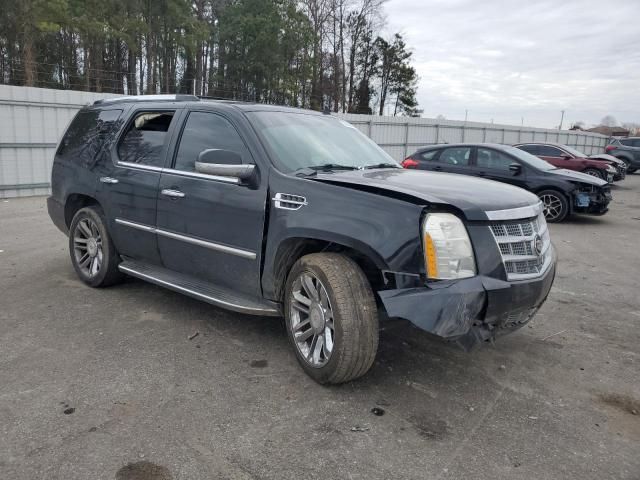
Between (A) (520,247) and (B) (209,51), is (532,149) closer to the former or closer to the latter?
(A) (520,247)

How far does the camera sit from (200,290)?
3938 millimetres

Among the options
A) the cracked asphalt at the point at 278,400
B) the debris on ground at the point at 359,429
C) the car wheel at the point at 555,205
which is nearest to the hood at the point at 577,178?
the car wheel at the point at 555,205

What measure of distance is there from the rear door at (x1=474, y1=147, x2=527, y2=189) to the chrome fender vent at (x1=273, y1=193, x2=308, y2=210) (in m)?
8.30

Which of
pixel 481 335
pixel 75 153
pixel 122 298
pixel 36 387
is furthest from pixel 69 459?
pixel 75 153

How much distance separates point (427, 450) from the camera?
8.64 ft

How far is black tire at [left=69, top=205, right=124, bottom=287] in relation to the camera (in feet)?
16.1

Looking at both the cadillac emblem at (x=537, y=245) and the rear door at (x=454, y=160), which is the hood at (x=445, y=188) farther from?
the rear door at (x=454, y=160)

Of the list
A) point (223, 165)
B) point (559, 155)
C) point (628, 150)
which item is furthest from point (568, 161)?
point (223, 165)

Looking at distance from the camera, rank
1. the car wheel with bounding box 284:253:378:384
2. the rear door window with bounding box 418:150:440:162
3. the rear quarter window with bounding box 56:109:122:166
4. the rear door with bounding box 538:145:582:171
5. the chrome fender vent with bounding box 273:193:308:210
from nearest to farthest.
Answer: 1. the car wheel with bounding box 284:253:378:384
2. the chrome fender vent with bounding box 273:193:308:210
3. the rear quarter window with bounding box 56:109:122:166
4. the rear door window with bounding box 418:150:440:162
5. the rear door with bounding box 538:145:582:171

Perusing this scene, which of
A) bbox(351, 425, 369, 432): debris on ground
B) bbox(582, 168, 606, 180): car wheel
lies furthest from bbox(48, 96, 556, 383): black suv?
bbox(582, 168, 606, 180): car wheel

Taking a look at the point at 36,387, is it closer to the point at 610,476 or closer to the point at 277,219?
the point at 277,219

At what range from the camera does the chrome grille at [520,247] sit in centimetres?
304

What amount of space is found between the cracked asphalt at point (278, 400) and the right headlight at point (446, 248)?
0.52 metres

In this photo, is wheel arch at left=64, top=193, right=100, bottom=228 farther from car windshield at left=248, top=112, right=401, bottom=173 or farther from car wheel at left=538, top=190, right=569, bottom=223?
car wheel at left=538, top=190, right=569, bottom=223
